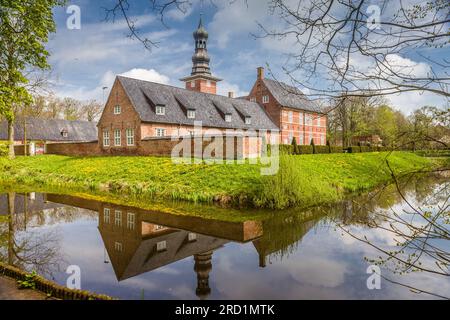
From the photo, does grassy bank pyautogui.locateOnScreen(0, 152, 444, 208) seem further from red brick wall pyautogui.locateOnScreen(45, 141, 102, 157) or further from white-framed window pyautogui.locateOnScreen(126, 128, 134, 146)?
red brick wall pyautogui.locateOnScreen(45, 141, 102, 157)

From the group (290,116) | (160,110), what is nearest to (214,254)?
(160,110)

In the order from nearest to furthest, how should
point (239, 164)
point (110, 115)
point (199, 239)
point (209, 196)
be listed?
point (199, 239) → point (209, 196) → point (239, 164) → point (110, 115)

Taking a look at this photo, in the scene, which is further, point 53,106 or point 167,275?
point 53,106

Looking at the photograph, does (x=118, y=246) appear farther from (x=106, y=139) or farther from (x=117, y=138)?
(x=106, y=139)

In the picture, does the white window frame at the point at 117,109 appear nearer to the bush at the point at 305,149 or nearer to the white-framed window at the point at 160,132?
the white-framed window at the point at 160,132

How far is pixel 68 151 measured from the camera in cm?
3070

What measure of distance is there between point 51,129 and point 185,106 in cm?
2680

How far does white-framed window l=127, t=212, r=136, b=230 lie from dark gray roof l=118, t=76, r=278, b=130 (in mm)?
16448

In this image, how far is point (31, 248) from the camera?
23.4 ft

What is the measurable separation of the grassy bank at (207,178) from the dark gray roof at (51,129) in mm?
19212

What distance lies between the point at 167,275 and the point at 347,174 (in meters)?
17.2
